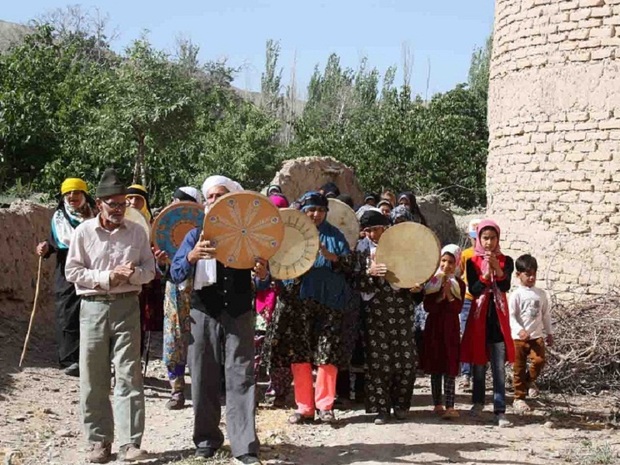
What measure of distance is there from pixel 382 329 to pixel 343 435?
0.85m

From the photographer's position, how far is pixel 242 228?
16.7 feet

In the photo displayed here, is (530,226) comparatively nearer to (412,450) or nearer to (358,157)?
(412,450)

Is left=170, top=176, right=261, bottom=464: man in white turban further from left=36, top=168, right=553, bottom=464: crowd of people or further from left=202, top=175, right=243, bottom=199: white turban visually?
left=202, top=175, right=243, bottom=199: white turban

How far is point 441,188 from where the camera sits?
2034 centimetres

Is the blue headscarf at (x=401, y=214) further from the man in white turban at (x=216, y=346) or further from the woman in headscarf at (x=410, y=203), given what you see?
the man in white turban at (x=216, y=346)

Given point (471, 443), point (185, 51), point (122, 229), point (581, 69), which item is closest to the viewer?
point (122, 229)

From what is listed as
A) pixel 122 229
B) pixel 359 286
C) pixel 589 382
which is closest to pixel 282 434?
pixel 359 286

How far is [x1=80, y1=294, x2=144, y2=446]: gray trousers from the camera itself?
5.16 metres

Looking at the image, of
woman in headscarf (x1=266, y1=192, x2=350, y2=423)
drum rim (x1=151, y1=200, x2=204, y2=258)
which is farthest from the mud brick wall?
drum rim (x1=151, y1=200, x2=204, y2=258)

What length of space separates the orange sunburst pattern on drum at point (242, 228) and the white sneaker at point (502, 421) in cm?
239

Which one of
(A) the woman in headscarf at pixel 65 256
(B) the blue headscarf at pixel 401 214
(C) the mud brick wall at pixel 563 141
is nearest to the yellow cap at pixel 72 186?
(A) the woman in headscarf at pixel 65 256

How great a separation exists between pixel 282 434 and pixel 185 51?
37453 mm

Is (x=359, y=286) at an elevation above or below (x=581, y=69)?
below

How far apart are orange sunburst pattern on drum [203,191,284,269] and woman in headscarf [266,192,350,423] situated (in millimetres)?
997
